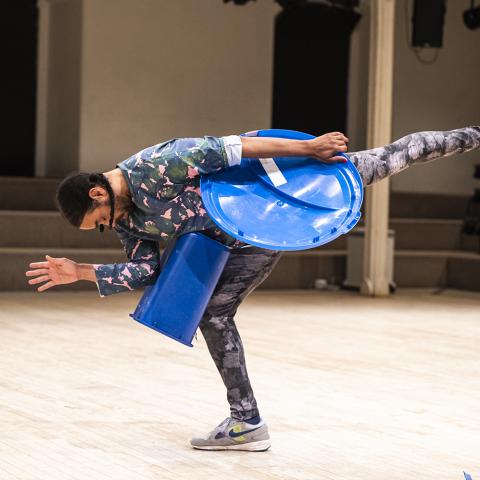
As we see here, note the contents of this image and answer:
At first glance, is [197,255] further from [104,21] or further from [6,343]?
[104,21]

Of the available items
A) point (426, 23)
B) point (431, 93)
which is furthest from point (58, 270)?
point (431, 93)

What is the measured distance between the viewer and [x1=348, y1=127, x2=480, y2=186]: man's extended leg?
10.7 feet

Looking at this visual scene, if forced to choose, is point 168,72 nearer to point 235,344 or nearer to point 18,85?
point 18,85

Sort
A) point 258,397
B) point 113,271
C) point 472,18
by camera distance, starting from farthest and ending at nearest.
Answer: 1. point 472,18
2. point 258,397
3. point 113,271

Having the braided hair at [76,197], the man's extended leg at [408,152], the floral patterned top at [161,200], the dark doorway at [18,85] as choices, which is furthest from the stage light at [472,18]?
the braided hair at [76,197]

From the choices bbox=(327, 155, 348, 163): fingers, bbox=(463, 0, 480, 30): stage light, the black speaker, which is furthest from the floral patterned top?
bbox=(463, 0, 480, 30): stage light

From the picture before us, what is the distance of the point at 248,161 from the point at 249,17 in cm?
789

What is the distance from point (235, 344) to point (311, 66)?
859 cm

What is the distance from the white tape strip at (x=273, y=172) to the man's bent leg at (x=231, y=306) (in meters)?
0.22

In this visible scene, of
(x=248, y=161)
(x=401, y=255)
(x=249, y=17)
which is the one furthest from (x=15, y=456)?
(x=249, y=17)

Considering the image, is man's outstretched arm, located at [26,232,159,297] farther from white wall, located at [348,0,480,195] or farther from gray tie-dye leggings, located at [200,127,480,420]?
white wall, located at [348,0,480,195]

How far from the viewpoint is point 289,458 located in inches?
124

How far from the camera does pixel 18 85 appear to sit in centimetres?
1041

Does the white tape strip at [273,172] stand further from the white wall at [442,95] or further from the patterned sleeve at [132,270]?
the white wall at [442,95]
